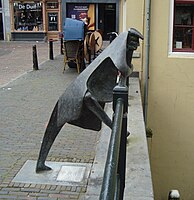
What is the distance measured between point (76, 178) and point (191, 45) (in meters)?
5.47

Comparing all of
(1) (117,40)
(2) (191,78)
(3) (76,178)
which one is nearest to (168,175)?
(2) (191,78)

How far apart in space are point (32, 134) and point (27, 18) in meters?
23.7

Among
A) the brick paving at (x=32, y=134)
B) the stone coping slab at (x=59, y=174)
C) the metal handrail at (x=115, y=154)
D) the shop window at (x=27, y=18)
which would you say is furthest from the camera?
the shop window at (x=27, y=18)

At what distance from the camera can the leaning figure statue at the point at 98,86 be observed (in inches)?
165

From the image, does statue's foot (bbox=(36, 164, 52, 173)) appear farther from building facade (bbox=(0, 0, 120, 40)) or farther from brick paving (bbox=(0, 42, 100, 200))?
building facade (bbox=(0, 0, 120, 40))

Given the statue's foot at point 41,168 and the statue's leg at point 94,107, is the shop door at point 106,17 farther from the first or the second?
the statue's leg at point 94,107

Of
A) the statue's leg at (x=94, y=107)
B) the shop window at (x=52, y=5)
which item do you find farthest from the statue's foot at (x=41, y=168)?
the shop window at (x=52, y=5)

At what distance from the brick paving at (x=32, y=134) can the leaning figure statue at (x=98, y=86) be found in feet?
2.61

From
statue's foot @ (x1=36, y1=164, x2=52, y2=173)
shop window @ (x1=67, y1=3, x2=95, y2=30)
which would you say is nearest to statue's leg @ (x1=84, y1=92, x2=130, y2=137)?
statue's foot @ (x1=36, y1=164, x2=52, y2=173)

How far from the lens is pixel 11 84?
11.9m

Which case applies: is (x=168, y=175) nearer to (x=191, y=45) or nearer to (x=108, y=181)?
(x=191, y=45)

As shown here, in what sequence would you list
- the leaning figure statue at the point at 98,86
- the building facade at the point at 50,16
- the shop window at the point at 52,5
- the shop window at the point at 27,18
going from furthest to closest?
the shop window at the point at 27,18 < the shop window at the point at 52,5 < the building facade at the point at 50,16 < the leaning figure statue at the point at 98,86

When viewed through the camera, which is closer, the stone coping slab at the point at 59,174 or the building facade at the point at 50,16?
the stone coping slab at the point at 59,174

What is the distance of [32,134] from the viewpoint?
6.66 metres
